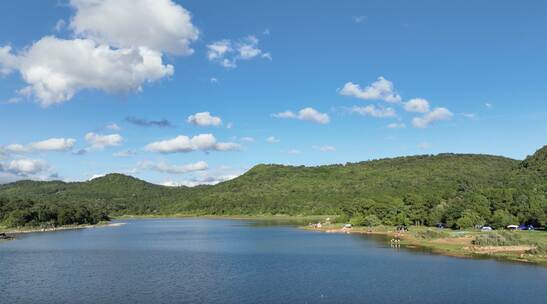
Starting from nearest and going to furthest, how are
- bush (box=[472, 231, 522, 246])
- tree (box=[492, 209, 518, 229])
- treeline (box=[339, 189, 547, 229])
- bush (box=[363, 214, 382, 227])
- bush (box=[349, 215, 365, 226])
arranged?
bush (box=[472, 231, 522, 246])
treeline (box=[339, 189, 547, 229])
tree (box=[492, 209, 518, 229])
bush (box=[363, 214, 382, 227])
bush (box=[349, 215, 365, 226])

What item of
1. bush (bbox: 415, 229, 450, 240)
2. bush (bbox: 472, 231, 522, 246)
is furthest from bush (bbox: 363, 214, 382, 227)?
bush (bbox: 472, 231, 522, 246)

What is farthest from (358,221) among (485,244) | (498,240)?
(498,240)

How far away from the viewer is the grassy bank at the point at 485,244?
71.9 meters

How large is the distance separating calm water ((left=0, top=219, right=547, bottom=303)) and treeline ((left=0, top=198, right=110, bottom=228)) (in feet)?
272

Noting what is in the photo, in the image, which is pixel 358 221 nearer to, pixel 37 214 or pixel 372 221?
pixel 372 221

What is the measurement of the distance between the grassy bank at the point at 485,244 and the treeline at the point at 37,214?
122 meters

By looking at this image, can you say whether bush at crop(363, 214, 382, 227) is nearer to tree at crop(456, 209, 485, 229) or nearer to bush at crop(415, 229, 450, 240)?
tree at crop(456, 209, 485, 229)

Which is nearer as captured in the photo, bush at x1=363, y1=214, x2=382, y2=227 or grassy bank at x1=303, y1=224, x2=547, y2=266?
grassy bank at x1=303, y1=224, x2=547, y2=266

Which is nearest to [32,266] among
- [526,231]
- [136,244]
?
Result: [136,244]

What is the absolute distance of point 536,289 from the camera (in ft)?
164

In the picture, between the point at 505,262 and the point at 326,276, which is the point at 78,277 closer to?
the point at 326,276

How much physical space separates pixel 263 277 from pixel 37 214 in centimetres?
13782

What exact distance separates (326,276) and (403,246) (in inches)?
1376

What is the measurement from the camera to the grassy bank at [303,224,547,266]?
71.9 metres
